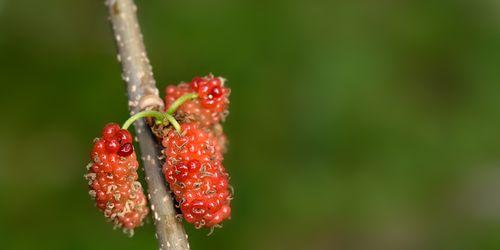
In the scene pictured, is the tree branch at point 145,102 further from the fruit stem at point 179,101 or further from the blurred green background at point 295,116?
the blurred green background at point 295,116

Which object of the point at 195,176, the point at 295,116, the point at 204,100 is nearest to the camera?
the point at 195,176

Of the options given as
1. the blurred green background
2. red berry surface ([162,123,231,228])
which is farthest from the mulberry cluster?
the blurred green background

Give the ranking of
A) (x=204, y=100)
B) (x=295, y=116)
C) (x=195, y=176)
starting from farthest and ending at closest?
1. (x=295, y=116)
2. (x=204, y=100)
3. (x=195, y=176)

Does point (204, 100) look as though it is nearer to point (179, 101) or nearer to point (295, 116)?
point (179, 101)

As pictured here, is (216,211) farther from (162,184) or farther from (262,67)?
(262,67)

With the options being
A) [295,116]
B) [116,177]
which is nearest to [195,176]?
[116,177]

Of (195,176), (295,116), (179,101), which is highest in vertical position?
(295,116)

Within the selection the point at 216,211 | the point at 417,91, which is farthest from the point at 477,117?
the point at 216,211
